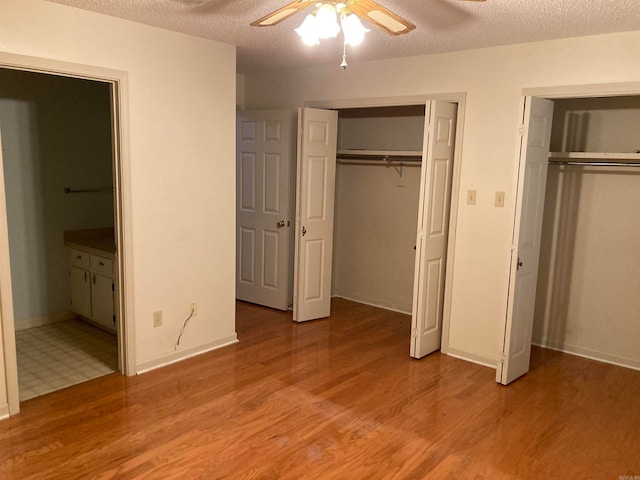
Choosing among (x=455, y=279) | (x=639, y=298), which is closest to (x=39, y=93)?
(x=455, y=279)

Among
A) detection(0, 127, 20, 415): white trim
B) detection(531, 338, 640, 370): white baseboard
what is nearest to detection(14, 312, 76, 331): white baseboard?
detection(0, 127, 20, 415): white trim

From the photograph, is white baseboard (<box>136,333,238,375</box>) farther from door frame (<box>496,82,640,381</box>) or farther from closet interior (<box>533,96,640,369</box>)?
closet interior (<box>533,96,640,369</box>)

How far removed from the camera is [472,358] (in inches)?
164

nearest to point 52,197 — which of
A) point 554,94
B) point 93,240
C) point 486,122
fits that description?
point 93,240

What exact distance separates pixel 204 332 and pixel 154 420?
1140 millimetres

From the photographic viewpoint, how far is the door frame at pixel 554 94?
→ 3.32 meters

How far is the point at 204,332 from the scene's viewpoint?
4.19m

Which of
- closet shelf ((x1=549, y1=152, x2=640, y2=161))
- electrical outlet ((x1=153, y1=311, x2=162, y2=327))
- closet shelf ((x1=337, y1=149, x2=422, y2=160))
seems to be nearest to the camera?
closet shelf ((x1=549, y1=152, x2=640, y2=161))

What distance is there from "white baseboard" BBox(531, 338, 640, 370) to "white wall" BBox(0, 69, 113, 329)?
13.8 feet

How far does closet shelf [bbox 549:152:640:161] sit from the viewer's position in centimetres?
372

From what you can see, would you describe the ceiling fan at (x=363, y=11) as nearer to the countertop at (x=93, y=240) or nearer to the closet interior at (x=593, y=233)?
the closet interior at (x=593, y=233)

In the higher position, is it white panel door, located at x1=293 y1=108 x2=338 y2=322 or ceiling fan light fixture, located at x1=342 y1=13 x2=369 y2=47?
ceiling fan light fixture, located at x1=342 y1=13 x2=369 y2=47

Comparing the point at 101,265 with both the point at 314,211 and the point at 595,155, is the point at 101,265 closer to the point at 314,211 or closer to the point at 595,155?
the point at 314,211

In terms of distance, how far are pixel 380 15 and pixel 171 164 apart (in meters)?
2.06
